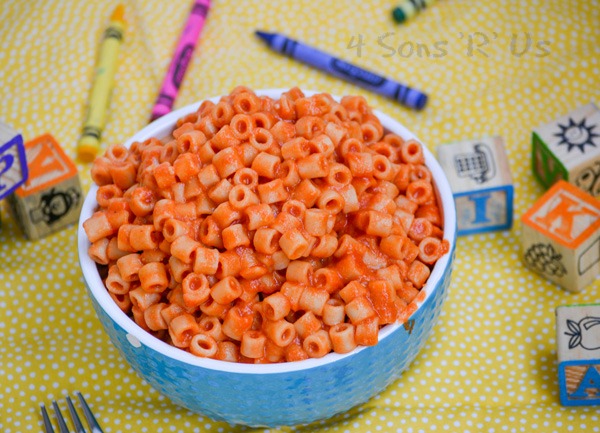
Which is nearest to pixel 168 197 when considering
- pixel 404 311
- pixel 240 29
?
pixel 404 311

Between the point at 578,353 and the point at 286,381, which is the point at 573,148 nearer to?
the point at 578,353

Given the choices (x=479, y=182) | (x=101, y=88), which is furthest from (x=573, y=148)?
(x=101, y=88)

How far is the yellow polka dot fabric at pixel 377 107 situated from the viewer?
1167 millimetres

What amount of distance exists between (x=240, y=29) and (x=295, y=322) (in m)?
0.79

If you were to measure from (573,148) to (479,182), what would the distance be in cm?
15

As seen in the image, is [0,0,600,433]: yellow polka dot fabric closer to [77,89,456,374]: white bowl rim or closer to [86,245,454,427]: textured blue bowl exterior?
[86,245,454,427]: textured blue bowl exterior

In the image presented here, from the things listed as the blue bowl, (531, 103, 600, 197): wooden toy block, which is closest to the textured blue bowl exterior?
the blue bowl

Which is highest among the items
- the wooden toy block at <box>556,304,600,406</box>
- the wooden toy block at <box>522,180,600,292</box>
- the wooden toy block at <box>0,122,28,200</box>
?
the wooden toy block at <box>522,180,600,292</box>

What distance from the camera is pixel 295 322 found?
3.20 ft

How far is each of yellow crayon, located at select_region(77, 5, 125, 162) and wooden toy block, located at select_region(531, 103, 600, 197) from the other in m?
0.71

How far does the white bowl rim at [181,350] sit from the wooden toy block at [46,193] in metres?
0.22

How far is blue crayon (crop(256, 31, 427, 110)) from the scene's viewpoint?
58.2 inches

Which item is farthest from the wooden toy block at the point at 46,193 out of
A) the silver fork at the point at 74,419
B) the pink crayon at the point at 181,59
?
the silver fork at the point at 74,419

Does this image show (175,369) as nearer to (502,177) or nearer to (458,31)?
(502,177)
